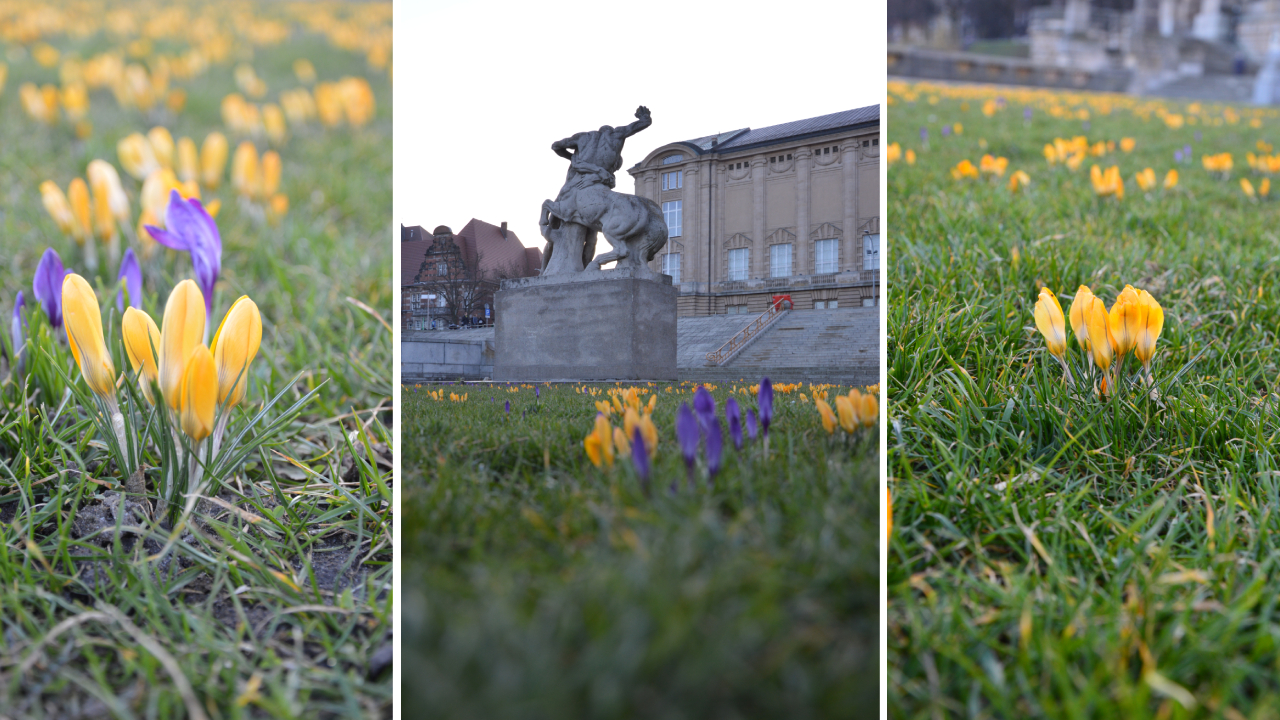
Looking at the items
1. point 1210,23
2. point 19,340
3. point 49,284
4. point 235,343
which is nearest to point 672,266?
point 235,343

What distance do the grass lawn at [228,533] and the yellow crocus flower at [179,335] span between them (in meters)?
0.29

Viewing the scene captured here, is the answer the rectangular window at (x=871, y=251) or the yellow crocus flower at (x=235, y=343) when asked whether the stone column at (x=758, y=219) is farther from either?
the yellow crocus flower at (x=235, y=343)

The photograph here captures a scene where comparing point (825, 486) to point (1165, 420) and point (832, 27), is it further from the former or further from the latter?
point (1165, 420)

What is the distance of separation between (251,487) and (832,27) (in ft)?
5.75

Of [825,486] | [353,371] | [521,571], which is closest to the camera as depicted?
[521,571]

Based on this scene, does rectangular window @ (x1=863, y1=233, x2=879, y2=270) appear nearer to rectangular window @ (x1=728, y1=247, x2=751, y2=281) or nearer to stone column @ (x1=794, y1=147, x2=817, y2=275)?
stone column @ (x1=794, y1=147, x2=817, y2=275)

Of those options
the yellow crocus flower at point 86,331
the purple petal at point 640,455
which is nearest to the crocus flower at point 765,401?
the purple petal at point 640,455

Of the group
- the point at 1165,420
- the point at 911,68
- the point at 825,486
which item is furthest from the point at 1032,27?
the point at 825,486

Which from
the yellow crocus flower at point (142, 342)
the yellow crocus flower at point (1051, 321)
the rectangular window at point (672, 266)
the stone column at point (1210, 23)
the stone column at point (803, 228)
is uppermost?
the stone column at point (1210, 23)

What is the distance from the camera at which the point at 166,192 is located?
2.55 meters

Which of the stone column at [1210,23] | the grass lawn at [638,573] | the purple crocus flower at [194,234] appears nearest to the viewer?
the grass lawn at [638,573]

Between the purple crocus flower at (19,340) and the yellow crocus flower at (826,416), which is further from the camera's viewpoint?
the purple crocus flower at (19,340)

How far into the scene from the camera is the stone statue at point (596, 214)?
1282 millimetres

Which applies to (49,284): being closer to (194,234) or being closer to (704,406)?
(194,234)
